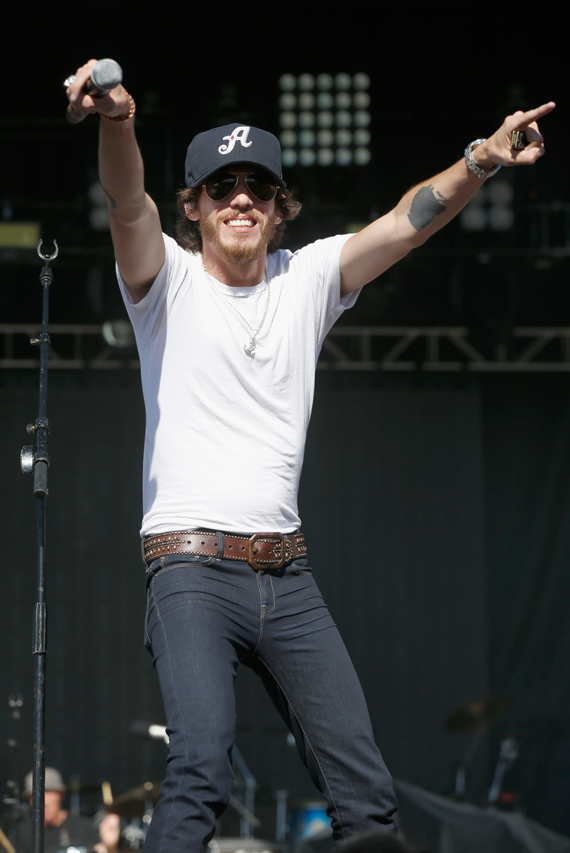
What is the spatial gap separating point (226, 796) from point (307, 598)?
46cm

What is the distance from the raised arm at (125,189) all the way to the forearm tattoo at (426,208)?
63 cm

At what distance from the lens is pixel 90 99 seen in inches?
73.2

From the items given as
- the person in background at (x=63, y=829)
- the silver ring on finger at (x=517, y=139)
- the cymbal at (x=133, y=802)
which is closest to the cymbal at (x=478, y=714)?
the cymbal at (x=133, y=802)

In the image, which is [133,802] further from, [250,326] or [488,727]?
[250,326]

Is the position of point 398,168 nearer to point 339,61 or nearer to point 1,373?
point 339,61

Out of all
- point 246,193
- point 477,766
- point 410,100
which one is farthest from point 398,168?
point 246,193

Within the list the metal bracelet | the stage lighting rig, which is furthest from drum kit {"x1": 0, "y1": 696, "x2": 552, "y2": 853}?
the metal bracelet

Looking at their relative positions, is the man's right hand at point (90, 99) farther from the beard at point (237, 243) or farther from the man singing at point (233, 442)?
the beard at point (237, 243)

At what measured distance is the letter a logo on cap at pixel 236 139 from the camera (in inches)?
87.8

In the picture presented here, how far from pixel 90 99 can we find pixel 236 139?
1.57 feet

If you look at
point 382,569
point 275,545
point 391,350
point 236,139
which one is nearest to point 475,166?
point 236,139

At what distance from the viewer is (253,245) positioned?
2.23 metres

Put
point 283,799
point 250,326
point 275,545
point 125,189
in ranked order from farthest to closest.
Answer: point 283,799
point 250,326
point 275,545
point 125,189

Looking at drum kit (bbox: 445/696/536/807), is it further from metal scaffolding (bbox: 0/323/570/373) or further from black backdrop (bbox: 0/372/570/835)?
metal scaffolding (bbox: 0/323/570/373)
